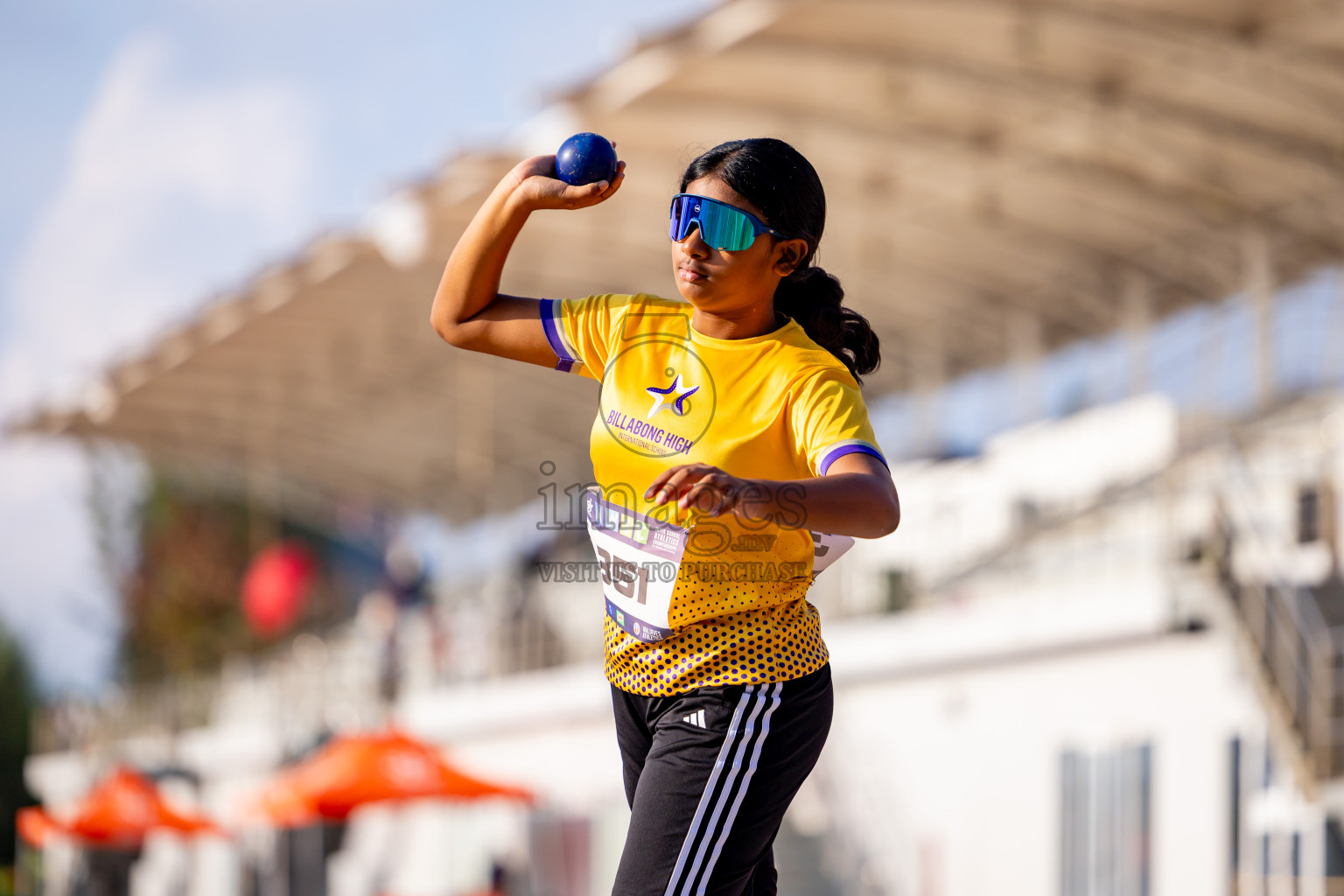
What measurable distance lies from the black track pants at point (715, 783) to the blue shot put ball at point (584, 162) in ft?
3.17

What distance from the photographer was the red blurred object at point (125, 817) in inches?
879

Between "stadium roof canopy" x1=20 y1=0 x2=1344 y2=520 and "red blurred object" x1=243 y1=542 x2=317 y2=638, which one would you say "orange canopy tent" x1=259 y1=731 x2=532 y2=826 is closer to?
"stadium roof canopy" x1=20 y1=0 x2=1344 y2=520

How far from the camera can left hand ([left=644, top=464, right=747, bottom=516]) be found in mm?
2486

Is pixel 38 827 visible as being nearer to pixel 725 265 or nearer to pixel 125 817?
pixel 125 817

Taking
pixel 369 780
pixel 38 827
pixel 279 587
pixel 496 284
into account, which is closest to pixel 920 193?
pixel 369 780

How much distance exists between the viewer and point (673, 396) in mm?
3066

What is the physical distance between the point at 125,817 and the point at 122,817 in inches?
1.4

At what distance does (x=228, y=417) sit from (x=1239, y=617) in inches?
806

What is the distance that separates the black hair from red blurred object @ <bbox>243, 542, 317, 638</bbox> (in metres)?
28.9

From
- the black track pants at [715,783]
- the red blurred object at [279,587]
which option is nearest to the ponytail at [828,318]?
the black track pants at [715,783]

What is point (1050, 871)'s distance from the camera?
13.0 meters

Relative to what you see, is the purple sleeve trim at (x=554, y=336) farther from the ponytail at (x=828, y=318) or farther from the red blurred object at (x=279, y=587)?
the red blurred object at (x=279, y=587)

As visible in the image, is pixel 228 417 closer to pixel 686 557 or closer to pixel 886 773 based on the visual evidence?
pixel 886 773

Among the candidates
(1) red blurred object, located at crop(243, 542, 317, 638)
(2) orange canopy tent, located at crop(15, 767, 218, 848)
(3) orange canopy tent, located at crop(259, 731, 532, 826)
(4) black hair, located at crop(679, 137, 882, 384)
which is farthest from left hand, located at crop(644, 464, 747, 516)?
(1) red blurred object, located at crop(243, 542, 317, 638)
